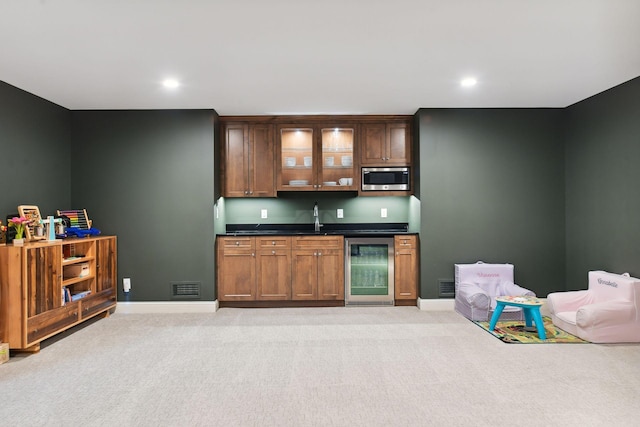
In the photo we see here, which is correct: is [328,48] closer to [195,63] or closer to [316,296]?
[195,63]

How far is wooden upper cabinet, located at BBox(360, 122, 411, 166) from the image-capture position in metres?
5.65

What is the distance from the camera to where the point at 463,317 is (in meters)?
4.90

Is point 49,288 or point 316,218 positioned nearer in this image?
point 49,288

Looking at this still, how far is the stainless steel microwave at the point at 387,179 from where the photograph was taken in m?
5.65

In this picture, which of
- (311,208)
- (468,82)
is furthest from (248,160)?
(468,82)

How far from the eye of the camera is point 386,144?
5.66 metres

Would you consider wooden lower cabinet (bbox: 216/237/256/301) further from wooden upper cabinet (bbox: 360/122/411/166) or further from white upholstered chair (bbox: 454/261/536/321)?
white upholstered chair (bbox: 454/261/536/321)

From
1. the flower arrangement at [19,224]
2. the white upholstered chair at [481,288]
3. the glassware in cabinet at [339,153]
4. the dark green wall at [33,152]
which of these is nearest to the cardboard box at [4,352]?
the flower arrangement at [19,224]

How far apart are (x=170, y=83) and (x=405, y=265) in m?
3.56

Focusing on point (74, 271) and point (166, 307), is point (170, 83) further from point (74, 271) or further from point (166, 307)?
point (166, 307)

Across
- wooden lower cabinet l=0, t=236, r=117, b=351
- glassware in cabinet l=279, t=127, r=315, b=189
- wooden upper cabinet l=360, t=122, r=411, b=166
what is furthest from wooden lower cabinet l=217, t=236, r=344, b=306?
wooden lower cabinet l=0, t=236, r=117, b=351

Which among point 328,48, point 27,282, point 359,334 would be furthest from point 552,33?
point 27,282

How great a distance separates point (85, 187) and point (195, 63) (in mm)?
2747

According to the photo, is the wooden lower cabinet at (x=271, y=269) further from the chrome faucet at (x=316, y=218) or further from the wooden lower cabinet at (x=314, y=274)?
the chrome faucet at (x=316, y=218)
